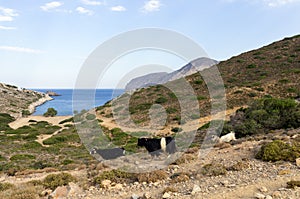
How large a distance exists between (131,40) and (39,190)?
28.6 ft

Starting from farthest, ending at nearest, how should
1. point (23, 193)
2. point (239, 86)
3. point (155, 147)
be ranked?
point (239, 86) < point (155, 147) < point (23, 193)

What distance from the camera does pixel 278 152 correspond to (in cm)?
1046

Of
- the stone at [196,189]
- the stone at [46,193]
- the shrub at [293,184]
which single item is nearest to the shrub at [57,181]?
the stone at [46,193]

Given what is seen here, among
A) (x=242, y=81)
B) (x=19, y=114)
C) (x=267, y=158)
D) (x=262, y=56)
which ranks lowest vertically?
(x=19, y=114)

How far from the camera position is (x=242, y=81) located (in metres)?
39.6

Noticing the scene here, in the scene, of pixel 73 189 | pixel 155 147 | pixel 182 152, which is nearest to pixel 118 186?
pixel 73 189

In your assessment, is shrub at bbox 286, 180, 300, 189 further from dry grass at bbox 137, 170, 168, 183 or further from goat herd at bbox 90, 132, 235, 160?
goat herd at bbox 90, 132, 235, 160

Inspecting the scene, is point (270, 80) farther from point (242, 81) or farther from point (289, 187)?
point (289, 187)

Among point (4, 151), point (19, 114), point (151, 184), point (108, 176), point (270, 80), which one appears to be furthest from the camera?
point (19, 114)

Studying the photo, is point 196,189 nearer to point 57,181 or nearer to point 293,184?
point 293,184

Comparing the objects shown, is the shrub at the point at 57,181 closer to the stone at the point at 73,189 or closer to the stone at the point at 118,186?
the stone at the point at 73,189

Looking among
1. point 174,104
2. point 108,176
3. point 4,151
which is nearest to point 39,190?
point 108,176

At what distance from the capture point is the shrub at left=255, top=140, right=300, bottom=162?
10.1 meters

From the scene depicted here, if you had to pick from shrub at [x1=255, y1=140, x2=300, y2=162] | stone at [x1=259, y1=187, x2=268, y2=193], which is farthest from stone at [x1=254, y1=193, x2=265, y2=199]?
shrub at [x1=255, y1=140, x2=300, y2=162]
